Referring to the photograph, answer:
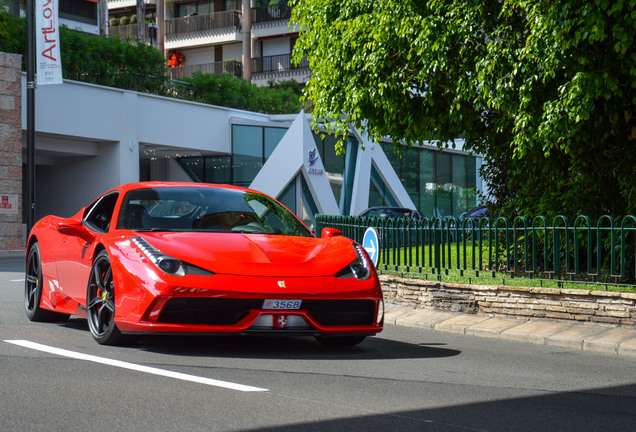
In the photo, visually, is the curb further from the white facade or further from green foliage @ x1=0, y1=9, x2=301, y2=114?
green foliage @ x1=0, y1=9, x2=301, y2=114

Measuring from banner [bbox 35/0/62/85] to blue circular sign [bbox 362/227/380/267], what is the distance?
19988 mm

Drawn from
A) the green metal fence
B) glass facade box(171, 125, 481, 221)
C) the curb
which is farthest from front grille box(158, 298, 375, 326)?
glass facade box(171, 125, 481, 221)

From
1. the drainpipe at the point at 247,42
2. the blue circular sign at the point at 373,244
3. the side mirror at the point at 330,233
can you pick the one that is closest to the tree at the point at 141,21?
the drainpipe at the point at 247,42

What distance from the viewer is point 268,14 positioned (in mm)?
63188

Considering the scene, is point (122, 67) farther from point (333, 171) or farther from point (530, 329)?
point (530, 329)


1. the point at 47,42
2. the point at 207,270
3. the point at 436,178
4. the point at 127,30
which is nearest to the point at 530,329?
the point at 207,270

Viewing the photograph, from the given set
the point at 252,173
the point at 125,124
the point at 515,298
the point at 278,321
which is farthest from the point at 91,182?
the point at 278,321

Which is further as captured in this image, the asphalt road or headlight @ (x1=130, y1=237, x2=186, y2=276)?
headlight @ (x1=130, y1=237, x2=186, y2=276)

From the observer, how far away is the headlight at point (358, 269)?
7.72m

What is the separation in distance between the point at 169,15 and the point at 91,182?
29991 mm

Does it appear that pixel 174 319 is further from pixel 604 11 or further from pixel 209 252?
pixel 604 11

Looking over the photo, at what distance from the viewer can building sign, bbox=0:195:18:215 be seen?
31219 mm

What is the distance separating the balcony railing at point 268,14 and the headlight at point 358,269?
5616 cm

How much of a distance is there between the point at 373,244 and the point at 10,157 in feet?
71.7
